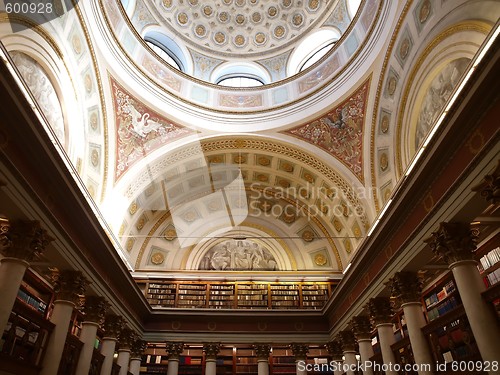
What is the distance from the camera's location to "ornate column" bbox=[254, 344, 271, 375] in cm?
1439

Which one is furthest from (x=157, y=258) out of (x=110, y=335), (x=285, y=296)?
(x=285, y=296)

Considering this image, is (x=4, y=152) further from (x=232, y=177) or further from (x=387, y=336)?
(x=232, y=177)

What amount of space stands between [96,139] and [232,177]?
6.50 metres

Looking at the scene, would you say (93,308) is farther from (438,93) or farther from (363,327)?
(438,93)

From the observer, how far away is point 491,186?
5719mm

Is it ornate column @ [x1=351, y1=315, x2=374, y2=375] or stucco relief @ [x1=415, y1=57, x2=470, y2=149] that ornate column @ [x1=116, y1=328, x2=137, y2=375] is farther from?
stucco relief @ [x1=415, y1=57, x2=470, y2=149]

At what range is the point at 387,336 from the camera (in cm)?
988

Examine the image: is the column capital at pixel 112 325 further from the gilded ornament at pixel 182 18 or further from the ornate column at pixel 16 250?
the gilded ornament at pixel 182 18

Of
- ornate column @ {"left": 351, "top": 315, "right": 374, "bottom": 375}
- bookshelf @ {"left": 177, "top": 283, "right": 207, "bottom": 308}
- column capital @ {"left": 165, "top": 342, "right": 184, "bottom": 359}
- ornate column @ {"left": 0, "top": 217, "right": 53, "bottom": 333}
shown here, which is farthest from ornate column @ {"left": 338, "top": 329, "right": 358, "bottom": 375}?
ornate column @ {"left": 0, "top": 217, "right": 53, "bottom": 333}

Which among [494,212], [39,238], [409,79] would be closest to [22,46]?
Result: [39,238]

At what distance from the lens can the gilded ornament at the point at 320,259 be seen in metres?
16.9

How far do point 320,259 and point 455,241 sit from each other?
10.3m

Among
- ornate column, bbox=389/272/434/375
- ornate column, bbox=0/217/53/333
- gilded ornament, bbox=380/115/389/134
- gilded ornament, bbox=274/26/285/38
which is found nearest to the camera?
ornate column, bbox=0/217/53/333

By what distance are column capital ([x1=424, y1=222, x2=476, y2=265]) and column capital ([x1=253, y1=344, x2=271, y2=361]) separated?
953 centimetres
